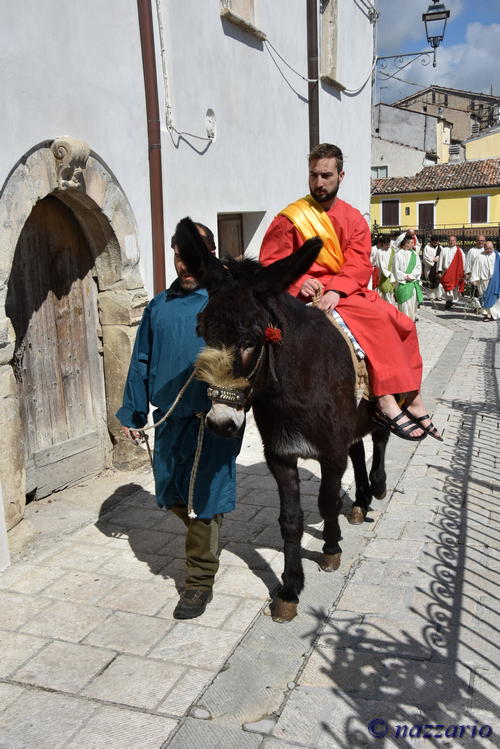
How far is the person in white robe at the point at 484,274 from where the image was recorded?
58.5 feet

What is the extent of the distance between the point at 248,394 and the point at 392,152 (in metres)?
44.7

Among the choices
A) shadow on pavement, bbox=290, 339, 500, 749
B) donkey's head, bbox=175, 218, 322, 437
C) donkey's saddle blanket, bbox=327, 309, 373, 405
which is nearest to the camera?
shadow on pavement, bbox=290, 339, 500, 749

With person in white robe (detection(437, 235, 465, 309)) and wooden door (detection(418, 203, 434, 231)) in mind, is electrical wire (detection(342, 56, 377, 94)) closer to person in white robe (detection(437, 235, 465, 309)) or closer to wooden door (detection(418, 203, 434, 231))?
person in white robe (detection(437, 235, 465, 309))

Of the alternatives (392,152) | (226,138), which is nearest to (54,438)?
(226,138)

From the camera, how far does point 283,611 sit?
3588mm

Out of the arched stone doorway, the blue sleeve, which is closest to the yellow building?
the arched stone doorway

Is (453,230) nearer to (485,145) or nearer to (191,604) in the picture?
(485,145)

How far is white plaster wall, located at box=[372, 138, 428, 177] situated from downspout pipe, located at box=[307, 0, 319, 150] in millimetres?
36079

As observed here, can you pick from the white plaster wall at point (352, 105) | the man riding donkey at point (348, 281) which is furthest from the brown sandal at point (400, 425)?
the white plaster wall at point (352, 105)

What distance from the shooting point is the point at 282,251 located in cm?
436

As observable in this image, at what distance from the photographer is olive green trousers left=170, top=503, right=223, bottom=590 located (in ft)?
11.9

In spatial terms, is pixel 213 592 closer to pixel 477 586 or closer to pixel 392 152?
pixel 477 586

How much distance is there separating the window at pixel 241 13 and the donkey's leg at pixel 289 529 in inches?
225

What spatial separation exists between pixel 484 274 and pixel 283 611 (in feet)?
53.1
